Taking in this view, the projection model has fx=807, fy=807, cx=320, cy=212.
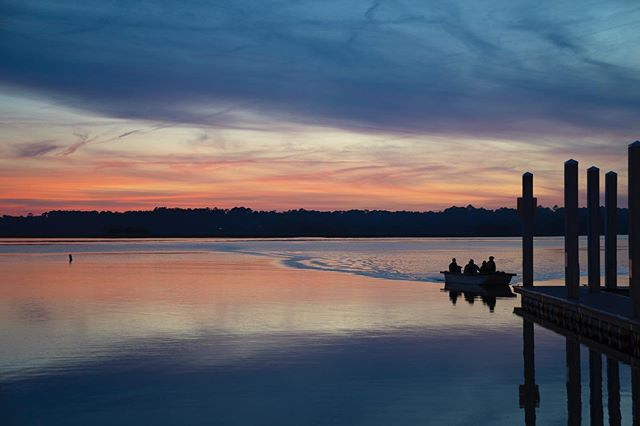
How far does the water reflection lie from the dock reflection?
18031mm

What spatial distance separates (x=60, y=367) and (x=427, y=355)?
408 inches

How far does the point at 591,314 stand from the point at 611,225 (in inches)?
304

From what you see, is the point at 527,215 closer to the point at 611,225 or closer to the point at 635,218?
the point at 611,225

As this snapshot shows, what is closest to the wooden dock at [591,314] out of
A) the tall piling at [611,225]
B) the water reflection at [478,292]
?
the tall piling at [611,225]

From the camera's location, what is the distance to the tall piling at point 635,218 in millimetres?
21922

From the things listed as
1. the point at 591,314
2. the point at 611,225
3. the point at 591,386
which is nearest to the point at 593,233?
the point at 611,225

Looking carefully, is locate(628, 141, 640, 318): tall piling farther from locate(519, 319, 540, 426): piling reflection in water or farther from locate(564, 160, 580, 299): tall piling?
locate(564, 160, 580, 299): tall piling

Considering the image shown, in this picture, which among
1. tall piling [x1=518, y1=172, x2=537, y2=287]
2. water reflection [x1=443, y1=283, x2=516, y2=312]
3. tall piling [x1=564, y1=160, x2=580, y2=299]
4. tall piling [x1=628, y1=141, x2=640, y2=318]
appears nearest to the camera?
tall piling [x1=628, y1=141, x2=640, y2=318]

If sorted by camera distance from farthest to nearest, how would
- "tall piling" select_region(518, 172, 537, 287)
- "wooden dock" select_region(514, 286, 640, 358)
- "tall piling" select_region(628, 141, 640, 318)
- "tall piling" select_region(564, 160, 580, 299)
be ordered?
1. "tall piling" select_region(518, 172, 537, 287)
2. "tall piling" select_region(564, 160, 580, 299)
3. "wooden dock" select_region(514, 286, 640, 358)
4. "tall piling" select_region(628, 141, 640, 318)

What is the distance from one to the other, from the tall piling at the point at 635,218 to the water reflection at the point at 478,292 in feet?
69.5

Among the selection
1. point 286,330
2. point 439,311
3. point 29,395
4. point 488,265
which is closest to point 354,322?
point 286,330

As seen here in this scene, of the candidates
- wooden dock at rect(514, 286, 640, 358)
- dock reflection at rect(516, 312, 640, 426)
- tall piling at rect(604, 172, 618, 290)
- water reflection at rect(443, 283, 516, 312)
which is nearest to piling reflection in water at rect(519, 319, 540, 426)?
dock reflection at rect(516, 312, 640, 426)

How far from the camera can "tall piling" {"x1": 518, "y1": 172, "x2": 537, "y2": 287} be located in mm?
36906

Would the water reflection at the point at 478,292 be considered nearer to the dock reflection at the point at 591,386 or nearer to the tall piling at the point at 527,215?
the tall piling at the point at 527,215
